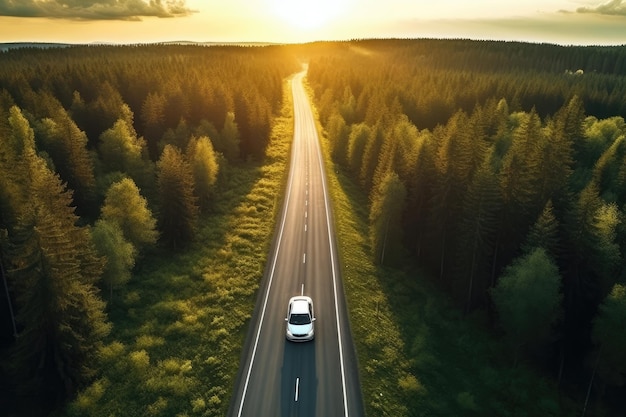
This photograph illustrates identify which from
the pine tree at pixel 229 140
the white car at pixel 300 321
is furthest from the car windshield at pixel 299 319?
the pine tree at pixel 229 140

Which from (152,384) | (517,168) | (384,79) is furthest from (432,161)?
(384,79)

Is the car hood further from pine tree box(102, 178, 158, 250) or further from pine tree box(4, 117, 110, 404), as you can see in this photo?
pine tree box(102, 178, 158, 250)

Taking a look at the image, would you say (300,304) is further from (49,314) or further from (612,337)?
(612,337)

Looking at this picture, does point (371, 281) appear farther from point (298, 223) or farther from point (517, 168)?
point (517, 168)

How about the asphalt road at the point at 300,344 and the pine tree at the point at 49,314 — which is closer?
the pine tree at the point at 49,314

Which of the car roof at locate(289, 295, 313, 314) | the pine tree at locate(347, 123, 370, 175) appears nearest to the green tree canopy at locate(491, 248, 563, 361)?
the car roof at locate(289, 295, 313, 314)

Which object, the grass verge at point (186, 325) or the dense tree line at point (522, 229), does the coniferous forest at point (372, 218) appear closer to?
the dense tree line at point (522, 229)
